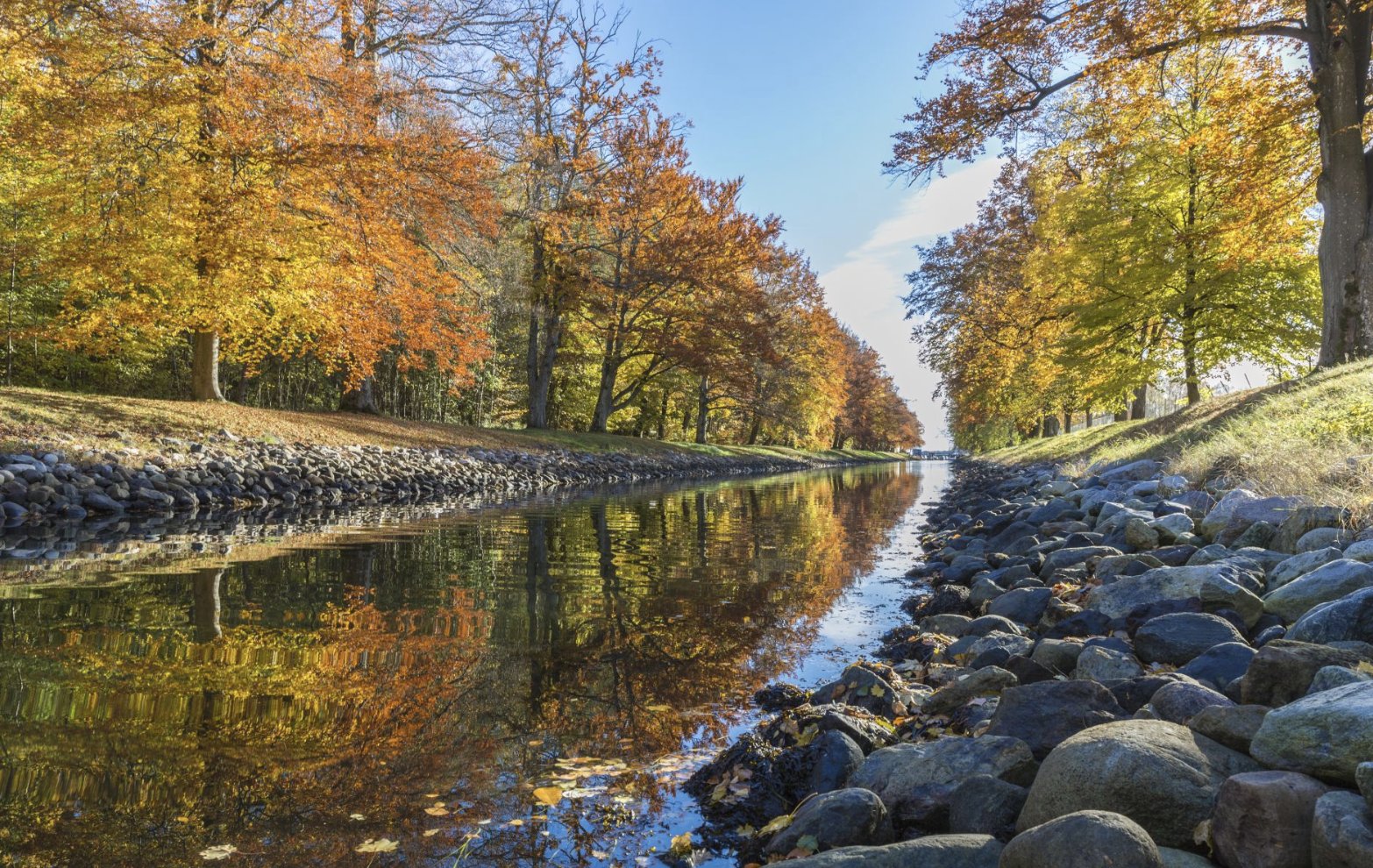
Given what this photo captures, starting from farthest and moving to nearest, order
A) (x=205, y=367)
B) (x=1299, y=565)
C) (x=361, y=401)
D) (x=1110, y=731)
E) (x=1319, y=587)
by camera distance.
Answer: (x=361, y=401) → (x=205, y=367) → (x=1299, y=565) → (x=1319, y=587) → (x=1110, y=731)

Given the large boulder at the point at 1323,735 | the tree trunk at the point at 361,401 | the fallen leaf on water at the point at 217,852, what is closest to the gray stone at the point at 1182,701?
the large boulder at the point at 1323,735

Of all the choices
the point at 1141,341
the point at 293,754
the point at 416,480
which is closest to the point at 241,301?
the point at 416,480

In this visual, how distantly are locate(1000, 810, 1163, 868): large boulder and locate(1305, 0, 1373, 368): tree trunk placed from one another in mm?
13735

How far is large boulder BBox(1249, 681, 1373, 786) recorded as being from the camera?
7.02ft

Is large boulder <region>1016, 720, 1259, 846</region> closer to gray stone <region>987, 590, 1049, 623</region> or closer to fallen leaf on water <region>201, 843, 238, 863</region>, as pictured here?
fallen leaf on water <region>201, 843, 238, 863</region>

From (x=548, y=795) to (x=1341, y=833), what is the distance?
265cm

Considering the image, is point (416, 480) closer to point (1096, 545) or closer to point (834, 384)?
point (1096, 545)

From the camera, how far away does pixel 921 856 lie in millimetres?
2354

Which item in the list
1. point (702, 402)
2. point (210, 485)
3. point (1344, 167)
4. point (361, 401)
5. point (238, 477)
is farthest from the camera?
point (702, 402)

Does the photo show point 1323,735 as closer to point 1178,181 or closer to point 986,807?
point 986,807

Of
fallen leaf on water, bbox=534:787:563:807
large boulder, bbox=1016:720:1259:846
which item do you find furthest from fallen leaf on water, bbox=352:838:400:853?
large boulder, bbox=1016:720:1259:846

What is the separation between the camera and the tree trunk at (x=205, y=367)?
16656mm

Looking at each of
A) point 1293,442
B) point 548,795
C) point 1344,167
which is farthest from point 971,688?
point 1344,167

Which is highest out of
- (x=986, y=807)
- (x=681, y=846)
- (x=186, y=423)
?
(x=186, y=423)
